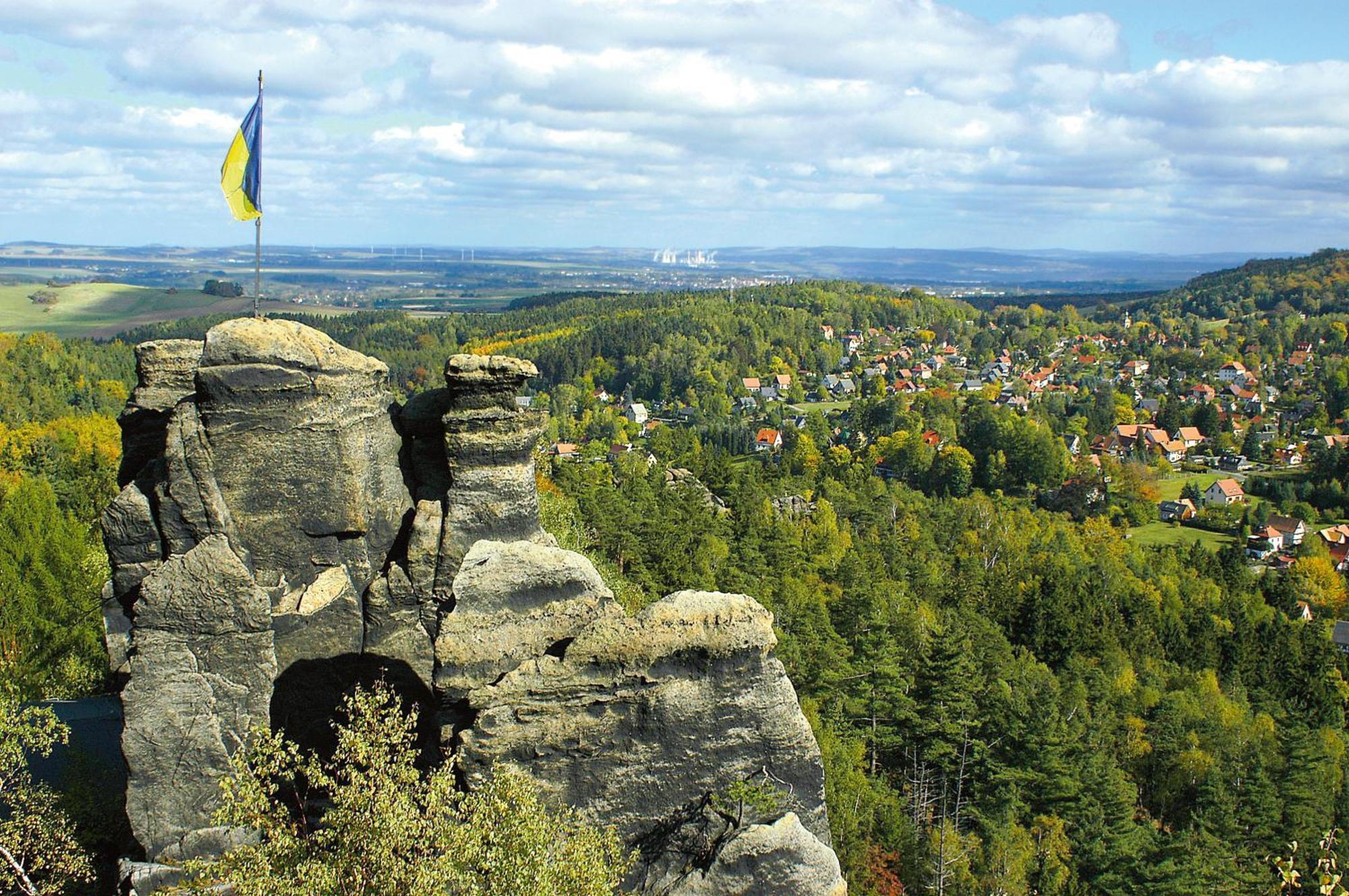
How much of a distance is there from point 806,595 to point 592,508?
11382mm

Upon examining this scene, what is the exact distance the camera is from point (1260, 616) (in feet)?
225

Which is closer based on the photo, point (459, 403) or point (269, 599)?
point (269, 599)

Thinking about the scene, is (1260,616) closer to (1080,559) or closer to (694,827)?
(1080,559)

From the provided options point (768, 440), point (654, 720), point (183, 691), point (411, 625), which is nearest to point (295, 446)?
point (411, 625)

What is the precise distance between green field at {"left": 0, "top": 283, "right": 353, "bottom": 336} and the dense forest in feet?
65.1

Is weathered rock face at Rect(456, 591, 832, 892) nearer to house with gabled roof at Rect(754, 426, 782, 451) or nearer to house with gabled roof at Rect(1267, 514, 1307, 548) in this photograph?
house with gabled roof at Rect(1267, 514, 1307, 548)

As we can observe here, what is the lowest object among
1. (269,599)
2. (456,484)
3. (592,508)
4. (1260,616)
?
(1260,616)

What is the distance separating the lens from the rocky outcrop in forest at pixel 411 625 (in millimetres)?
13711

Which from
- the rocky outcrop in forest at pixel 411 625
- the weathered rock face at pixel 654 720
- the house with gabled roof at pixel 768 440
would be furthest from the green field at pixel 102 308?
the weathered rock face at pixel 654 720

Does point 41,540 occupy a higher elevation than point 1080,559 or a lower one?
higher

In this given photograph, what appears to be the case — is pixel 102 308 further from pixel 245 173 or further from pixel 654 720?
pixel 654 720

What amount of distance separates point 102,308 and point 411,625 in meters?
187

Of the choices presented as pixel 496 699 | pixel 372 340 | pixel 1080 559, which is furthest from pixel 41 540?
pixel 372 340

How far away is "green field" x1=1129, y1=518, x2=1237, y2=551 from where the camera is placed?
93875mm
